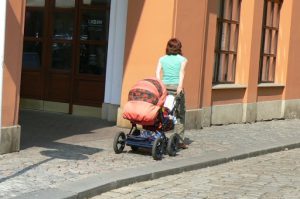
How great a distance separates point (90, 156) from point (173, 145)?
143cm

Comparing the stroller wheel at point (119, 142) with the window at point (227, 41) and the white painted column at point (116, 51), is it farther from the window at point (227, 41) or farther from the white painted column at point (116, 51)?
the window at point (227, 41)

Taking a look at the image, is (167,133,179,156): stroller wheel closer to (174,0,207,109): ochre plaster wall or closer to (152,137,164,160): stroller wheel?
(152,137,164,160): stroller wheel

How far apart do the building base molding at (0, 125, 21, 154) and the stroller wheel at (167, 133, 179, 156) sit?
231 centimetres

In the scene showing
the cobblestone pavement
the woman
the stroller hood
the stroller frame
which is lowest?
the cobblestone pavement

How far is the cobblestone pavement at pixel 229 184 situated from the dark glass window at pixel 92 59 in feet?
14.7

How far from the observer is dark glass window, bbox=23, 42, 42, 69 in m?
13.7

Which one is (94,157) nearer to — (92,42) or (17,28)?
(17,28)

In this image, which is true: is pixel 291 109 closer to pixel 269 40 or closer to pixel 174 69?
pixel 269 40

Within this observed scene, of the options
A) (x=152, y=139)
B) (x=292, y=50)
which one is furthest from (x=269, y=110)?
(x=152, y=139)

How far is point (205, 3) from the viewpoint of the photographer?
1251 cm

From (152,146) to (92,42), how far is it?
4866 mm

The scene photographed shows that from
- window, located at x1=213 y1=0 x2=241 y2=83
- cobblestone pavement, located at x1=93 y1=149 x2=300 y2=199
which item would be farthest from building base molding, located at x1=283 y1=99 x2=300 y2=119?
cobblestone pavement, located at x1=93 y1=149 x2=300 y2=199

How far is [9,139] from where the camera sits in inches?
326

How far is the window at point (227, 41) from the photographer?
1389 centimetres
